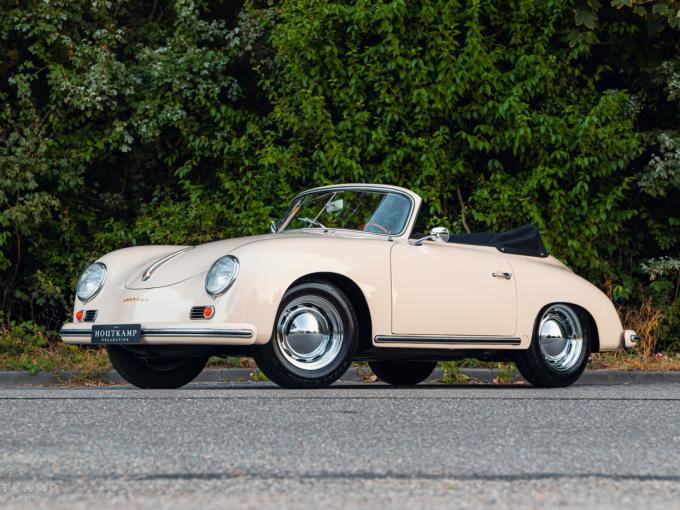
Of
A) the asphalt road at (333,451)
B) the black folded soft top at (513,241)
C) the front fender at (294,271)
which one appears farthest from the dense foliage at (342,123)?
the asphalt road at (333,451)

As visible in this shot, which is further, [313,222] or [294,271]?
[313,222]

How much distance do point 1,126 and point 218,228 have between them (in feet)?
10.6

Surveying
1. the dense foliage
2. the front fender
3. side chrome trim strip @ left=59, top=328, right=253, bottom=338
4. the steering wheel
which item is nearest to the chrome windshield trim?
side chrome trim strip @ left=59, top=328, right=253, bottom=338

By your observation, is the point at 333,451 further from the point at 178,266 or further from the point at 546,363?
the point at 546,363

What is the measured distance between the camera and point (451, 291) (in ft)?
27.5

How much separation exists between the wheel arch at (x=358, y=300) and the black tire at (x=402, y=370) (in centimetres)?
171

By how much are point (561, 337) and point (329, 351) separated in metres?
2.25

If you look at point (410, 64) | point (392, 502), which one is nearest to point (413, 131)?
point (410, 64)

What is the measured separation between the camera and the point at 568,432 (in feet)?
18.6

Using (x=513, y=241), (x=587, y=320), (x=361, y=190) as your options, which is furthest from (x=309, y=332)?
(x=587, y=320)

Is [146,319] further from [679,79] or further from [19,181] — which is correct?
[679,79]

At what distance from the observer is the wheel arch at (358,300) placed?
779 cm

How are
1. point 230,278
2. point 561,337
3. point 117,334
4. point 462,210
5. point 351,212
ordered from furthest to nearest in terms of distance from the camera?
point 462,210, point 561,337, point 351,212, point 117,334, point 230,278

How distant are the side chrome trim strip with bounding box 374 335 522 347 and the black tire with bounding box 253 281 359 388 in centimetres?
30
